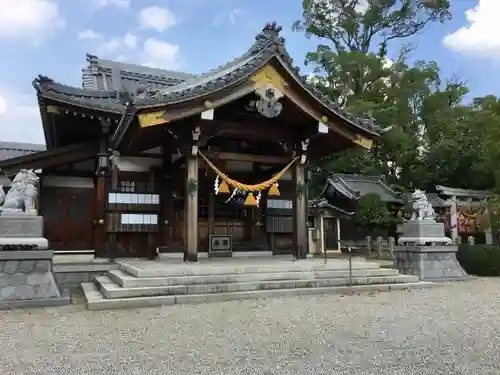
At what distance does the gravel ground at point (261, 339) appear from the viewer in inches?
159

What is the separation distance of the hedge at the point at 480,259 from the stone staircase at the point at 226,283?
4.27 m

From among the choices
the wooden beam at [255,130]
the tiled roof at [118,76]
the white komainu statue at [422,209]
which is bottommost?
the white komainu statue at [422,209]

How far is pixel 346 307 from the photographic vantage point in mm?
7047

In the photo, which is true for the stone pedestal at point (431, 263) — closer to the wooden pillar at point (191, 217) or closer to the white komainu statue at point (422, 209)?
the white komainu statue at point (422, 209)

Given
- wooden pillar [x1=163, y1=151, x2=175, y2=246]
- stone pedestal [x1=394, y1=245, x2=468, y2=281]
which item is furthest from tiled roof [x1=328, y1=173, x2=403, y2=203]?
wooden pillar [x1=163, y1=151, x2=175, y2=246]

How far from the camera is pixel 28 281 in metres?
7.45

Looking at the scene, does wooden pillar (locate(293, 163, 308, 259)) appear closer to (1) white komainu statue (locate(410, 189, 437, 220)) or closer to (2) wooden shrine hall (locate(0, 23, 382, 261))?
(2) wooden shrine hall (locate(0, 23, 382, 261))

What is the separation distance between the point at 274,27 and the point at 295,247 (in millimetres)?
5146

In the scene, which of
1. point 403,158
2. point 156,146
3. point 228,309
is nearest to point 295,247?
point 228,309

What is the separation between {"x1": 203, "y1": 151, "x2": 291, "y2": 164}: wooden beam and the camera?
32.9 ft

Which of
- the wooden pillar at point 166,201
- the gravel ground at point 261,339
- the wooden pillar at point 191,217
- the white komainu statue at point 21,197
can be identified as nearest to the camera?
the gravel ground at point 261,339

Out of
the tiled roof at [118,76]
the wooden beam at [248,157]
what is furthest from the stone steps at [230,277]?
the tiled roof at [118,76]

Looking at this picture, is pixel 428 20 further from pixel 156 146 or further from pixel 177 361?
pixel 177 361

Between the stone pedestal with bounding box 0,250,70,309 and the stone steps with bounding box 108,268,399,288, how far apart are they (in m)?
1.15
